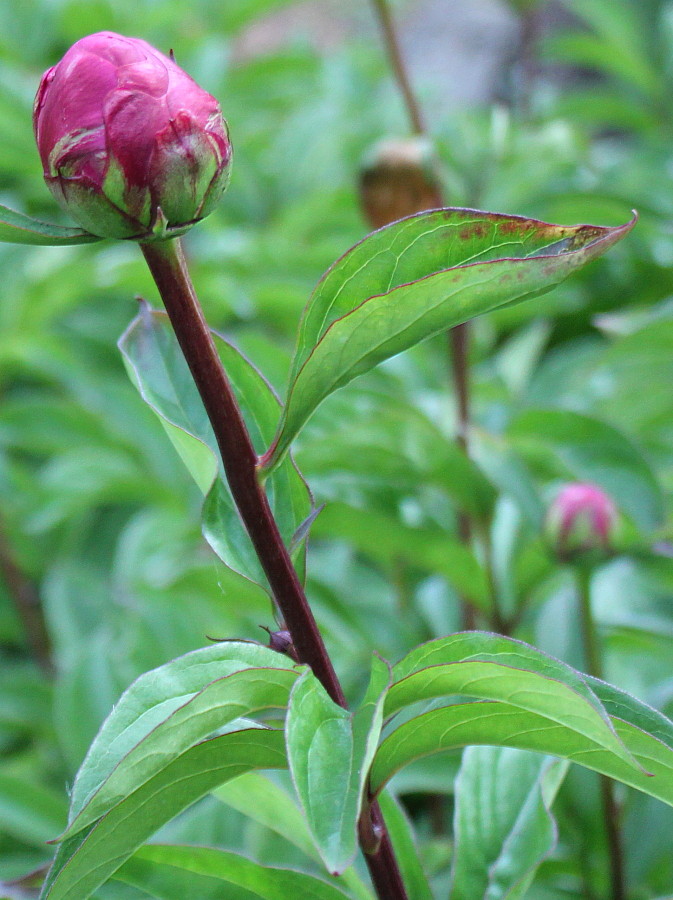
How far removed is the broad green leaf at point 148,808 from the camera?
330 millimetres

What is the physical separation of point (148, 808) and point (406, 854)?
0.20 metres

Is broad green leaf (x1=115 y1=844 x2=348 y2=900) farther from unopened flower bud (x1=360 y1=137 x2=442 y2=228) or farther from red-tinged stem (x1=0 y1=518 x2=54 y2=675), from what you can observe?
red-tinged stem (x1=0 y1=518 x2=54 y2=675)

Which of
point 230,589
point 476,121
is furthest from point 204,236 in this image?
point 230,589

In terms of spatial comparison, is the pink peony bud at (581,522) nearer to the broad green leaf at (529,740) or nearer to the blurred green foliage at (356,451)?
the blurred green foliage at (356,451)

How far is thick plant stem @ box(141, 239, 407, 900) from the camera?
33 cm

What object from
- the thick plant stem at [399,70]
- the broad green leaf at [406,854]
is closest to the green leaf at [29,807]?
the broad green leaf at [406,854]

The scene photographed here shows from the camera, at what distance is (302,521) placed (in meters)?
0.40

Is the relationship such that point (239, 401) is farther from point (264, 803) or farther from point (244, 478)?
point (264, 803)

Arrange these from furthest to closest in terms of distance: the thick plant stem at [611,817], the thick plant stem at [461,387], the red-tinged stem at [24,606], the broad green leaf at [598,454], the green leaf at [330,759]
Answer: the red-tinged stem at [24,606], the thick plant stem at [461,387], the broad green leaf at [598,454], the thick plant stem at [611,817], the green leaf at [330,759]

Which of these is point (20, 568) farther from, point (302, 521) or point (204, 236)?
point (302, 521)

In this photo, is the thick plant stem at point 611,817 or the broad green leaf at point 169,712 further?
the thick plant stem at point 611,817

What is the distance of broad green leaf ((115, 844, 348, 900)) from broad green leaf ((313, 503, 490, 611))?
0.39m

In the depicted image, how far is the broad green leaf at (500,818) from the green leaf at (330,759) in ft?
0.55

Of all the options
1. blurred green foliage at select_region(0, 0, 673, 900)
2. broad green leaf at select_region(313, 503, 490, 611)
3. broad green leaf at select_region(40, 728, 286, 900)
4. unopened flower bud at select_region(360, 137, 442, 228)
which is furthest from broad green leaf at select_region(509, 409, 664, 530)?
broad green leaf at select_region(40, 728, 286, 900)
